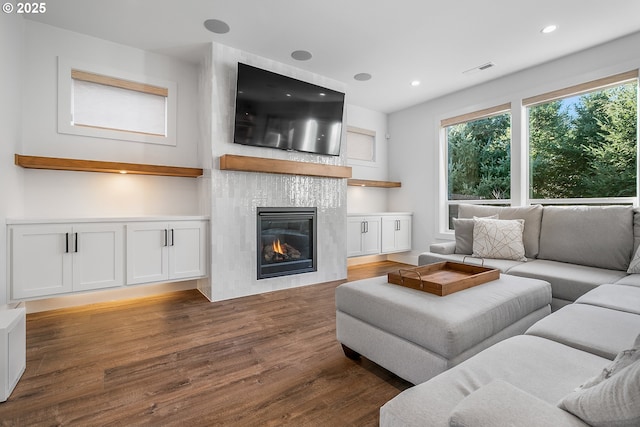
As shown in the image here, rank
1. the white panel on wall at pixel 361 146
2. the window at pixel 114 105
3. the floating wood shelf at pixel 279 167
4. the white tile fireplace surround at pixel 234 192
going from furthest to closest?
the white panel on wall at pixel 361 146
the white tile fireplace surround at pixel 234 192
the floating wood shelf at pixel 279 167
the window at pixel 114 105

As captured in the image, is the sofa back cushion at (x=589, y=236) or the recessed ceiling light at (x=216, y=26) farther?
the recessed ceiling light at (x=216, y=26)

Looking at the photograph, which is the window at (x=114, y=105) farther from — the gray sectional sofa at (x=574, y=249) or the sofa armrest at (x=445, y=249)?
the gray sectional sofa at (x=574, y=249)

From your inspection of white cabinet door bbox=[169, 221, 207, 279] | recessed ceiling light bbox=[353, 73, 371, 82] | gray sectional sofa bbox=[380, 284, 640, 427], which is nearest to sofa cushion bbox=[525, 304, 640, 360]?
gray sectional sofa bbox=[380, 284, 640, 427]

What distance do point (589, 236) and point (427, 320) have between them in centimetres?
224

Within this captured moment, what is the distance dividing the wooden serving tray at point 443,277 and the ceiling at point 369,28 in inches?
85.8

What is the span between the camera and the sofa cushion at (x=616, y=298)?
5.10 feet

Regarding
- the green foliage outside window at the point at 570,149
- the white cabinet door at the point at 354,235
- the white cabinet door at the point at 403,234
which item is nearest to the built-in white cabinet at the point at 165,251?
the white cabinet door at the point at 354,235

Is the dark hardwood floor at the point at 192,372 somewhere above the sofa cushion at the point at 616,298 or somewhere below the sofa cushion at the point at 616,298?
below

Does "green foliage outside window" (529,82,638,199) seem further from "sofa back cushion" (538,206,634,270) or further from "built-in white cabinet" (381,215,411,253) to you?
"built-in white cabinet" (381,215,411,253)

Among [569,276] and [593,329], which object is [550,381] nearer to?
[593,329]

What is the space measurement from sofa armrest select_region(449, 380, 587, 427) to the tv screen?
10.1ft

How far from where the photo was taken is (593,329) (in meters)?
1.27

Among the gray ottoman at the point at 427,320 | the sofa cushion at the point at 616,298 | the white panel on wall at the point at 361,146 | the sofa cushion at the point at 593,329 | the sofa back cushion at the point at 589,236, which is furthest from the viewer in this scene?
the white panel on wall at the point at 361,146

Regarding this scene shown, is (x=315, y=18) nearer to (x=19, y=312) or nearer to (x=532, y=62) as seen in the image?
(x=532, y=62)
